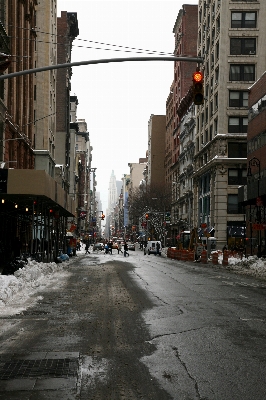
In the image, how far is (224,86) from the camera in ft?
237

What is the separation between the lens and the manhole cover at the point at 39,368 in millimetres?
7703

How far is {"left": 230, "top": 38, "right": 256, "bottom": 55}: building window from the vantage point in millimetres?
71812

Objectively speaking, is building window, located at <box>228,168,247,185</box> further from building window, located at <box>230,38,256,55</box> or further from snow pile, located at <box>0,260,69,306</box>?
snow pile, located at <box>0,260,69,306</box>

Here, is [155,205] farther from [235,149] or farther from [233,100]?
[233,100]

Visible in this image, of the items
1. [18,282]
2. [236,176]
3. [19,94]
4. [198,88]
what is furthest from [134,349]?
[236,176]

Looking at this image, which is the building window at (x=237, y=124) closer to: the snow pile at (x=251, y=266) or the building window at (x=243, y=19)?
the building window at (x=243, y=19)

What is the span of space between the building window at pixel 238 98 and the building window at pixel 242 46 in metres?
4.79

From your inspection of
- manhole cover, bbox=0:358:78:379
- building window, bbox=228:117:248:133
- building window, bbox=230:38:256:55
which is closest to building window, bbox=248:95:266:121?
building window, bbox=228:117:248:133

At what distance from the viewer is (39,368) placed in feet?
26.6

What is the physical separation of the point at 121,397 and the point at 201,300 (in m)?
10.7

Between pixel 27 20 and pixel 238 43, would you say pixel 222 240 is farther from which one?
pixel 27 20

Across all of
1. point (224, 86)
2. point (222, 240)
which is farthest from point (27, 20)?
point (222, 240)

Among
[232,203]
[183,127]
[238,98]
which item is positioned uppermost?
[183,127]

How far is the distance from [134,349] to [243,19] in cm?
6825
